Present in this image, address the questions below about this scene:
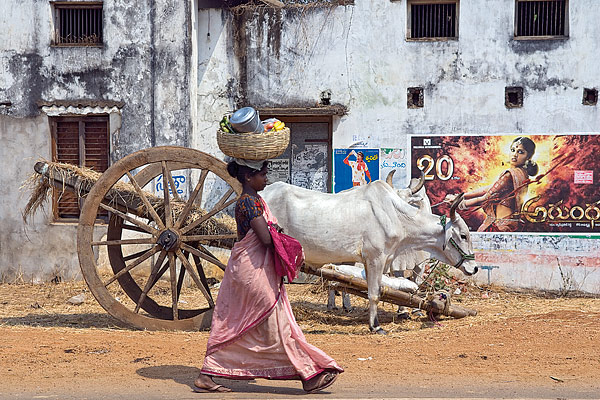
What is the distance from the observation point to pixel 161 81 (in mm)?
12594

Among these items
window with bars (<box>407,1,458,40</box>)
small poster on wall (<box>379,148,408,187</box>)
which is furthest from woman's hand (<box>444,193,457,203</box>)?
window with bars (<box>407,1,458,40</box>)

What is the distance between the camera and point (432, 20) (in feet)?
41.1

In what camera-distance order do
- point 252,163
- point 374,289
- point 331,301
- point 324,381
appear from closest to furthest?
point 324,381 → point 252,163 → point 374,289 → point 331,301

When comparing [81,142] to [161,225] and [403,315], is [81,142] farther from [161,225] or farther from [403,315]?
[403,315]

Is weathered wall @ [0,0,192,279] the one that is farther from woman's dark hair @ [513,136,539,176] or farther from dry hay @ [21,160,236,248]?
woman's dark hair @ [513,136,539,176]

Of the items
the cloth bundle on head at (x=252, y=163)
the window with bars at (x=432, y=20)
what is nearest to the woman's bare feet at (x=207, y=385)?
the cloth bundle on head at (x=252, y=163)

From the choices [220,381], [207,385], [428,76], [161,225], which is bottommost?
[220,381]

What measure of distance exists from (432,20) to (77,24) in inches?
231

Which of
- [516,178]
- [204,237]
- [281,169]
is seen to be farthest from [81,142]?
[516,178]

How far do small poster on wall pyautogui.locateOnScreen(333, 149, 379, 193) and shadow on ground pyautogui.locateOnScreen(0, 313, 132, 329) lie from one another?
4466mm

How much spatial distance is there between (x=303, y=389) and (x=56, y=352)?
9.08 feet

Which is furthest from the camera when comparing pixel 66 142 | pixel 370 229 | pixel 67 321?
pixel 66 142

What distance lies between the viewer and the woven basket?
596 cm

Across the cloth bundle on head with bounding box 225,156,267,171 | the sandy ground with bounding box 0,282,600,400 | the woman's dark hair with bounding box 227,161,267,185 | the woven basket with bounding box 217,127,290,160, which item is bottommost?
the sandy ground with bounding box 0,282,600,400
